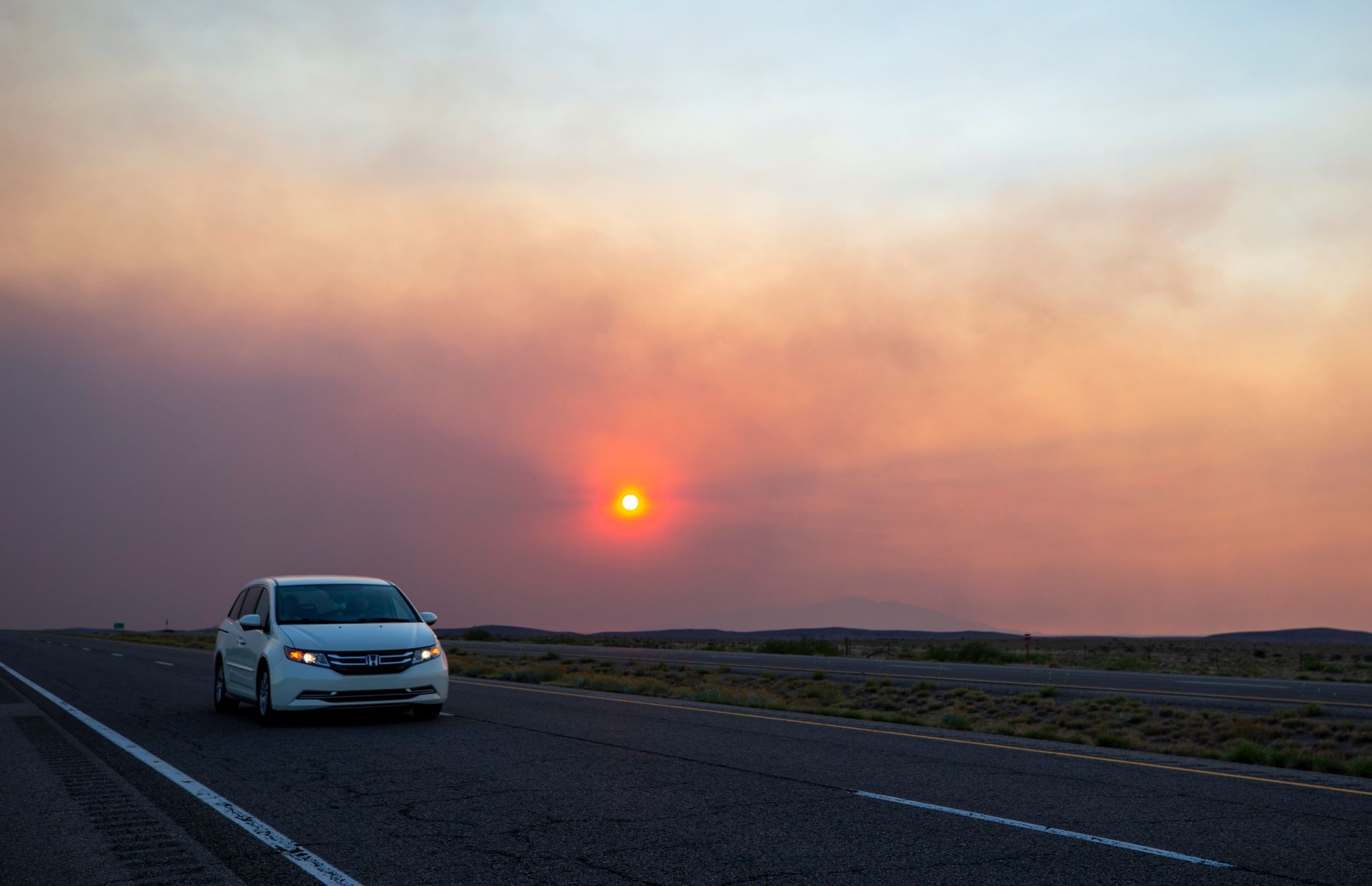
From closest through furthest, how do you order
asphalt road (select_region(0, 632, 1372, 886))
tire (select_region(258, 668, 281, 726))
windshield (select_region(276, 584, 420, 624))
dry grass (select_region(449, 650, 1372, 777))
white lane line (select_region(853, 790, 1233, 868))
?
asphalt road (select_region(0, 632, 1372, 886)) → white lane line (select_region(853, 790, 1233, 868)) → tire (select_region(258, 668, 281, 726)) → windshield (select_region(276, 584, 420, 624)) → dry grass (select_region(449, 650, 1372, 777))

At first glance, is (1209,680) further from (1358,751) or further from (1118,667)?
(1358,751)

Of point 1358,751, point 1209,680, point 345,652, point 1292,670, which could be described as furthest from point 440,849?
point 1292,670

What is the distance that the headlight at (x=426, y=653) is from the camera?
549 inches

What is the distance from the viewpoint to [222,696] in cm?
1639

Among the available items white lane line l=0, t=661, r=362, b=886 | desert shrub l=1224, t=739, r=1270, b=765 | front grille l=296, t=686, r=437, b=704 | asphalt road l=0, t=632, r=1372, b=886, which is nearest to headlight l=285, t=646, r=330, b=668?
front grille l=296, t=686, r=437, b=704

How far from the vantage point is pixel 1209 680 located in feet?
Answer: 109

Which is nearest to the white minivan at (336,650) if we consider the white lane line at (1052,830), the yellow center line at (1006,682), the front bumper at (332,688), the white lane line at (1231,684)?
the front bumper at (332,688)

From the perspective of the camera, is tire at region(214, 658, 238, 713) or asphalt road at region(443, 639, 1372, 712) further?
asphalt road at region(443, 639, 1372, 712)

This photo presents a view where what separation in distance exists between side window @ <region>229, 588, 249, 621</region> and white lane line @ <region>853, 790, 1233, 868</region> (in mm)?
10672

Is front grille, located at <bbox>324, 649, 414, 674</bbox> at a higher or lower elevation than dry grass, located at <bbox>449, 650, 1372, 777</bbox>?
higher

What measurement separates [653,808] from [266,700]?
24.9 feet

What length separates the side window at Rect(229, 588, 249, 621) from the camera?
1628 cm

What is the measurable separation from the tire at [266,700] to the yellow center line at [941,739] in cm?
558

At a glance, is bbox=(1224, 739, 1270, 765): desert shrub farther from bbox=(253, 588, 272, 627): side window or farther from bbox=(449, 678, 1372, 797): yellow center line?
bbox=(253, 588, 272, 627): side window
